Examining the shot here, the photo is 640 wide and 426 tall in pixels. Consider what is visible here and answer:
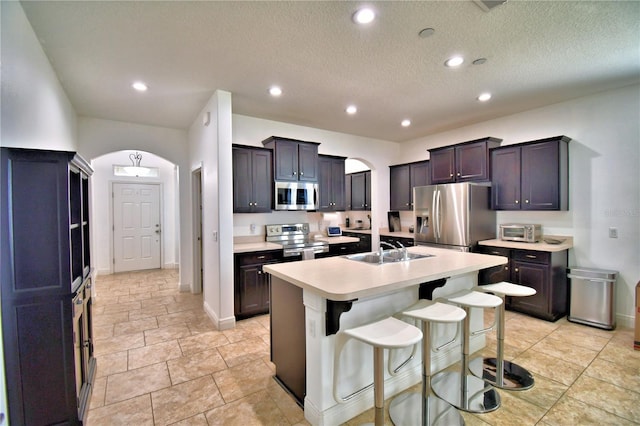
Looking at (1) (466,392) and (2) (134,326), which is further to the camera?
(2) (134,326)

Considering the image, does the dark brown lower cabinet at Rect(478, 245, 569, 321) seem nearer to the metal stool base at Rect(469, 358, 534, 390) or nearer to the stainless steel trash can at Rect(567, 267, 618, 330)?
the stainless steel trash can at Rect(567, 267, 618, 330)

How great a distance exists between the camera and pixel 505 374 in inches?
99.6

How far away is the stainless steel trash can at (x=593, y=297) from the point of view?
337 centimetres

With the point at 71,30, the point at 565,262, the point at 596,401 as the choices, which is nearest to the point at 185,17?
the point at 71,30

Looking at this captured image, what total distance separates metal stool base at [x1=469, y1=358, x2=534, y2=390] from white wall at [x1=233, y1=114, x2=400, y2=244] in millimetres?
3188

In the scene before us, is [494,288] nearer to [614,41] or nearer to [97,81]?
[614,41]

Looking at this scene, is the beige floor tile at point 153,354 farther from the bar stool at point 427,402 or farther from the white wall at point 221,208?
the bar stool at point 427,402

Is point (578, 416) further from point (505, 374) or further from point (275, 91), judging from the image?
point (275, 91)

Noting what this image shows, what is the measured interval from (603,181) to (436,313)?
3.38m

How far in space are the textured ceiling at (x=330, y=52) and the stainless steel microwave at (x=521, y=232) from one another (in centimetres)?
166

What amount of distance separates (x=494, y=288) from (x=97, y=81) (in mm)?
4456

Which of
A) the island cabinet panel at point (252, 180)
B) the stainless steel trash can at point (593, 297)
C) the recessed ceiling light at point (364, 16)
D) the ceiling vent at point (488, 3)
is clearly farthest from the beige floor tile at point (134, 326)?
the stainless steel trash can at point (593, 297)

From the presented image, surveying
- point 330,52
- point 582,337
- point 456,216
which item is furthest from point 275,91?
point 582,337

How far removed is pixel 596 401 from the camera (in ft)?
7.05
